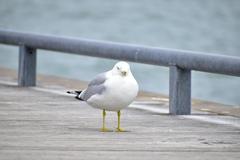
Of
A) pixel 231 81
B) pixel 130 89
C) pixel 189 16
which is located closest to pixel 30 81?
pixel 130 89

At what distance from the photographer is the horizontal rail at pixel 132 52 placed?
989 centimetres

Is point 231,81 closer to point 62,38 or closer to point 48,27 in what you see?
point 48,27

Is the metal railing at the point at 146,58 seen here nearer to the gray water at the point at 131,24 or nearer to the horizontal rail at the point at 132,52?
the horizontal rail at the point at 132,52

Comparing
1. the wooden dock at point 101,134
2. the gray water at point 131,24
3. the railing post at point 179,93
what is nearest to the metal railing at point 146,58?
the railing post at point 179,93

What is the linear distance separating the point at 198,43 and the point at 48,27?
6.98 metres

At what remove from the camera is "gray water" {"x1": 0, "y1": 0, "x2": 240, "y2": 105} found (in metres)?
32.1

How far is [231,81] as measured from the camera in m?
30.9

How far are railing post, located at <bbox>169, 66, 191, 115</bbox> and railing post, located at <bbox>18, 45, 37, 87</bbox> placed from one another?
2756 mm

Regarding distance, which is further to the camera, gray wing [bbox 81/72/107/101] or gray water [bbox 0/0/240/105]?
gray water [bbox 0/0/240/105]

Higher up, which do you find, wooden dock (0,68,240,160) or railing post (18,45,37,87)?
railing post (18,45,37,87)

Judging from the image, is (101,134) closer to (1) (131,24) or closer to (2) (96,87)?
(2) (96,87)

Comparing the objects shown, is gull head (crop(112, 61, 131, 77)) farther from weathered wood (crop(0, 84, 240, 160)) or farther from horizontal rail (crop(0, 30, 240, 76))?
horizontal rail (crop(0, 30, 240, 76))

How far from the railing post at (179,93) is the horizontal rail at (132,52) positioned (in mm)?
98

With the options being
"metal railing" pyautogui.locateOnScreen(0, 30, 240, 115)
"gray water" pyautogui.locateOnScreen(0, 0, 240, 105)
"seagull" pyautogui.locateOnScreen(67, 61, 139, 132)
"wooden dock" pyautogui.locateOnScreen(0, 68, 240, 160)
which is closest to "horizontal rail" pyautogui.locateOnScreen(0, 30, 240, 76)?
"metal railing" pyautogui.locateOnScreen(0, 30, 240, 115)
